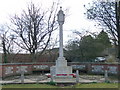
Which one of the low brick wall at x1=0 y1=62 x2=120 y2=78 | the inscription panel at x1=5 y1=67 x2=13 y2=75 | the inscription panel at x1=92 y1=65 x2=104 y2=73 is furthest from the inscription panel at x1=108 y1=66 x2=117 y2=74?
the inscription panel at x1=5 y1=67 x2=13 y2=75

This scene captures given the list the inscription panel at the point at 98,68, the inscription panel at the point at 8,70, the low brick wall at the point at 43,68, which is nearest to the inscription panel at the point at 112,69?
the low brick wall at the point at 43,68

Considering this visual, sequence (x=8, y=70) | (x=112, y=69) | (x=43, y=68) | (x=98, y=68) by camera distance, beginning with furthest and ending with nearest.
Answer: (x=43, y=68) → (x=98, y=68) → (x=112, y=69) → (x=8, y=70)

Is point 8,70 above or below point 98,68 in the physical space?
above

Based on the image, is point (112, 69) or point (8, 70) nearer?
point (8, 70)

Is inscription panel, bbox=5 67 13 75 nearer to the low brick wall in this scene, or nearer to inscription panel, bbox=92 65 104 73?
the low brick wall

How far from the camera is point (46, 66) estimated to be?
Result: 22094 mm

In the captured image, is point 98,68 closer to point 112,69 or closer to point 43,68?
point 112,69

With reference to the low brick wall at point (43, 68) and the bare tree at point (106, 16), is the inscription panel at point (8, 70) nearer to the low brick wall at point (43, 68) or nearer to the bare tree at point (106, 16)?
the low brick wall at point (43, 68)

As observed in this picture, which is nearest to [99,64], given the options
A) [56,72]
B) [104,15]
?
[104,15]

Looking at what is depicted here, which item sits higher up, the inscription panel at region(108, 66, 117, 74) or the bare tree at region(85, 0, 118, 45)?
the bare tree at region(85, 0, 118, 45)

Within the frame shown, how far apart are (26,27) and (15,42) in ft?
9.52

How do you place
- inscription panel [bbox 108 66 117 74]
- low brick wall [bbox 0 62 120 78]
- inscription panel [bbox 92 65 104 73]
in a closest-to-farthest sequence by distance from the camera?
low brick wall [bbox 0 62 120 78] → inscription panel [bbox 108 66 117 74] → inscription panel [bbox 92 65 104 73]

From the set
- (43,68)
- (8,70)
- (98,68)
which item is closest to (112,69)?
(98,68)

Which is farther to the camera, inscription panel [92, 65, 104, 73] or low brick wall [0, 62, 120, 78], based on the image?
inscription panel [92, 65, 104, 73]
